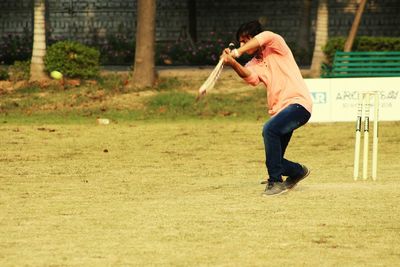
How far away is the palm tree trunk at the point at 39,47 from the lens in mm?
31328

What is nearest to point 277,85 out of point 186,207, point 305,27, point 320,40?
point 186,207

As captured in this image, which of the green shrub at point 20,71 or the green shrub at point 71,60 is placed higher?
the green shrub at point 71,60

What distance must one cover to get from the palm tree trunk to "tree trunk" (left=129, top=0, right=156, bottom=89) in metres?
2.33

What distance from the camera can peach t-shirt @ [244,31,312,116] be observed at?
13.3 metres

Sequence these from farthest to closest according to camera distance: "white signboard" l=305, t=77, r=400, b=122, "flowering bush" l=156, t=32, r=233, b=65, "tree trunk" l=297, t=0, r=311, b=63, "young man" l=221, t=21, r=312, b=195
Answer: "tree trunk" l=297, t=0, r=311, b=63
"flowering bush" l=156, t=32, r=233, b=65
"white signboard" l=305, t=77, r=400, b=122
"young man" l=221, t=21, r=312, b=195

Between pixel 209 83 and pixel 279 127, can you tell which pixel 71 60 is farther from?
pixel 209 83

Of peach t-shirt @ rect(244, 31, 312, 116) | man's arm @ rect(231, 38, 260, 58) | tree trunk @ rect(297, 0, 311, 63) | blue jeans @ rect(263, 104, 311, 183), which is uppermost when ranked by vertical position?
man's arm @ rect(231, 38, 260, 58)

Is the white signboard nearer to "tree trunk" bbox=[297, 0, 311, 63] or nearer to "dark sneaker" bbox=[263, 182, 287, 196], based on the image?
"dark sneaker" bbox=[263, 182, 287, 196]

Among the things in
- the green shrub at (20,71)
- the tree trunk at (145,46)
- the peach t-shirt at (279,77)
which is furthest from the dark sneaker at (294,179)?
the green shrub at (20,71)

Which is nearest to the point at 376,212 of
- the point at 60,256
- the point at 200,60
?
the point at 60,256

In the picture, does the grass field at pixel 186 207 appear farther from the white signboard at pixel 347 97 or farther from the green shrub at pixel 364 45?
the green shrub at pixel 364 45

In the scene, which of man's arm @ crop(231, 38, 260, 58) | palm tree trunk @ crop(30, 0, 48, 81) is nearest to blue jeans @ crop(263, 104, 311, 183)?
man's arm @ crop(231, 38, 260, 58)

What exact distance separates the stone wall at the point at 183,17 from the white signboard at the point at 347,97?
19136 millimetres

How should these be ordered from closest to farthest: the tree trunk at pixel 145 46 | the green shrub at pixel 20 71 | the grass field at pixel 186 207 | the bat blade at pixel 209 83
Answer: the grass field at pixel 186 207 < the bat blade at pixel 209 83 < the tree trunk at pixel 145 46 < the green shrub at pixel 20 71
